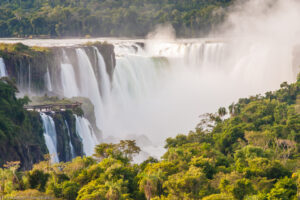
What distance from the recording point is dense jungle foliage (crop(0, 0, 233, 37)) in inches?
3944

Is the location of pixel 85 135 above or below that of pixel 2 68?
below

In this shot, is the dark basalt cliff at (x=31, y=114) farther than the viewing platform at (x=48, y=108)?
No

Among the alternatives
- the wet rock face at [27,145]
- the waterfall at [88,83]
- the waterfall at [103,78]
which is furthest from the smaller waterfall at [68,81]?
the wet rock face at [27,145]

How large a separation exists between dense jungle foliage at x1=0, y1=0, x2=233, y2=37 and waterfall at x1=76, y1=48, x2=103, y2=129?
120 ft

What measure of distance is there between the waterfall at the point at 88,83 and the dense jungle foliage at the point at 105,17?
1435 inches

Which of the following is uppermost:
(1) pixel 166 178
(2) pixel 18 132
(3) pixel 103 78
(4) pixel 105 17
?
(4) pixel 105 17

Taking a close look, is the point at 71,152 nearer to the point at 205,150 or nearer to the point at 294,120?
the point at 205,150

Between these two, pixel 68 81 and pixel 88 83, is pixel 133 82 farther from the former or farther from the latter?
pixel 68 81

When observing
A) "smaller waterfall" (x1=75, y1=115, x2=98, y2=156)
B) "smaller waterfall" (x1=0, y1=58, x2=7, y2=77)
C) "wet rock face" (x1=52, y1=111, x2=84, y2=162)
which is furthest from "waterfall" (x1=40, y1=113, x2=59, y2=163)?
"smaller waterfall" (x1=0, y1=58, x2=7, y2=77)

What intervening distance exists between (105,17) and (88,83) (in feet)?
192

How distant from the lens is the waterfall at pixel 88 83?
Answer: 61822 mm

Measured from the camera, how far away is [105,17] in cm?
11862

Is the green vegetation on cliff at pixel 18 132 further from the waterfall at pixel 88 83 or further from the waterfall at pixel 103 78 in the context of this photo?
the waterfall at pixel 103 78

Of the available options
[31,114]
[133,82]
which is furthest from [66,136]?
[133,82]
